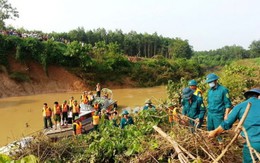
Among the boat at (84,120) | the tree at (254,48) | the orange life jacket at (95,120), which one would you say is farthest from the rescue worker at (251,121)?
the tree at (254,48)

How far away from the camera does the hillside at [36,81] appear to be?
27.9m

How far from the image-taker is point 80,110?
1508 cm

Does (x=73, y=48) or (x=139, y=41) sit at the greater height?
(x=139, y=41)

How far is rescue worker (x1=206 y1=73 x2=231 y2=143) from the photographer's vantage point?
6105 millimetres

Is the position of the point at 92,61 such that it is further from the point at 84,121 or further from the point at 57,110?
the point at 84,121

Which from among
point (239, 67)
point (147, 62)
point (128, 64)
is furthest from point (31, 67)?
point (239, 67)

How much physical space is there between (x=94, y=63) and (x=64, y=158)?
27.4 metres

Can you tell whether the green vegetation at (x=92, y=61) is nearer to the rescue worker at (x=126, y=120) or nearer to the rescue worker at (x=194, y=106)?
the rescue worker at (x=126, y=120)

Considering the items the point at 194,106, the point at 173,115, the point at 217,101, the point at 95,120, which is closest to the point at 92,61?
the point at 95,120

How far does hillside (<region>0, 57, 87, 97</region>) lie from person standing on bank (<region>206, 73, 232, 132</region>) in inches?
934

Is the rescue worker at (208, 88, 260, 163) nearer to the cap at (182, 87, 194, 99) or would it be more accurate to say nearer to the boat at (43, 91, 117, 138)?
the cap at (182, 87, 194, 99)

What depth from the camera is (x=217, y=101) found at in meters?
6.19

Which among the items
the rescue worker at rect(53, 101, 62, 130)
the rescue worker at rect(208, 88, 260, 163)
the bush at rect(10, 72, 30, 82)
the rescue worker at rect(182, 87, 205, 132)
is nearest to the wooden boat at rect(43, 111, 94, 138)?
the rescue worker at rect(53, 101, 62, 130)

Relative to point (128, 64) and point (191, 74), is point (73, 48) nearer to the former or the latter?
point (128, 64)
